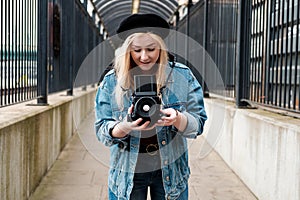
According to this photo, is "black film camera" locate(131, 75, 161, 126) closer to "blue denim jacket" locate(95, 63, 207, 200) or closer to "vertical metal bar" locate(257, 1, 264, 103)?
"blue denim jacket" locate(95, 63, 207, 200)

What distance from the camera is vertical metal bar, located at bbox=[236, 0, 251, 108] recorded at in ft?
17.8

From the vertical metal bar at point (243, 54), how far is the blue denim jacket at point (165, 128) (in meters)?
3.39

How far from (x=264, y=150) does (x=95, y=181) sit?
Result: 1828 millimetres

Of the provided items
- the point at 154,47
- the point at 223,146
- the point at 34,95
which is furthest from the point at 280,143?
the point at 34,95

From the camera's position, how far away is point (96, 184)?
4.71 m

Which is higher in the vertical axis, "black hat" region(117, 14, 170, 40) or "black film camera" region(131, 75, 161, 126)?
"black hat" region(117, 14, 170, 40)

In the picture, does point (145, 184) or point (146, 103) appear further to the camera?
point (145, 184)

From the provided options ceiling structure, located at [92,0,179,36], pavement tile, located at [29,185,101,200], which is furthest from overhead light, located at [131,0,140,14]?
pavement tile, located at [29,185,101,200]

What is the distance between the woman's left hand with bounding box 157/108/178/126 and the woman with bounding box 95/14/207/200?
0.31ft

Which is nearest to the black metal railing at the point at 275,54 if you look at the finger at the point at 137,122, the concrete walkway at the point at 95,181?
the concrete walkway at the point at 95,181

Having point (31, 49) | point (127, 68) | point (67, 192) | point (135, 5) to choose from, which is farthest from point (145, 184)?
point (135, 5)

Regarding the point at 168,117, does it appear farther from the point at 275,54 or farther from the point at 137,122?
the point at 275,54

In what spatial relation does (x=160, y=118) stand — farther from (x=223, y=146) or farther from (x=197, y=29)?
(x=197, y=29)

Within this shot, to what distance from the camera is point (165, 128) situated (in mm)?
2088
